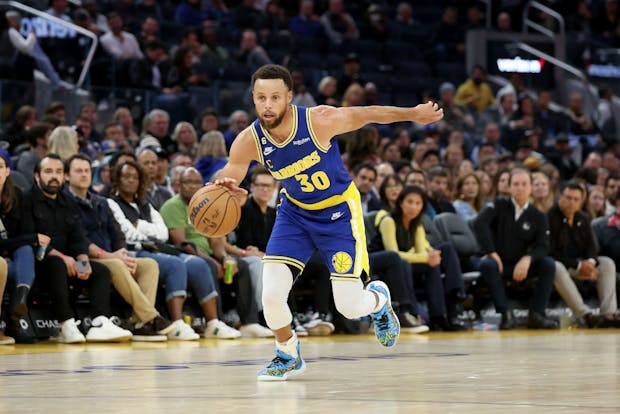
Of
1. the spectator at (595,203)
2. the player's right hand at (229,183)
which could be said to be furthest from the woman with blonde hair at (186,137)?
the player's right hand at (229,183)

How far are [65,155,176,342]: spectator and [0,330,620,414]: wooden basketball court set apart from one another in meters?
0.45

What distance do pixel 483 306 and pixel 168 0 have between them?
8.44 m

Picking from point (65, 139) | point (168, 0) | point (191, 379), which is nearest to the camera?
point (191, 379)

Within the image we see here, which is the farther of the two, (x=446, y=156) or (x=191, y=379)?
(x=446, y=156)

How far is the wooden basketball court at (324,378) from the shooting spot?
5.49 meters

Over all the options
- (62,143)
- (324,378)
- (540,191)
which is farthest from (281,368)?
(540,191)

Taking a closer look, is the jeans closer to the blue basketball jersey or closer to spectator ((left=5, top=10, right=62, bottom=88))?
the blue basketball jersey

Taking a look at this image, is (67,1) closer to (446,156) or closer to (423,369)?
(446,156)

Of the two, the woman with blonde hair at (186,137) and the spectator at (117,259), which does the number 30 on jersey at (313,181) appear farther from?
the woman with blonde hair at (186,137)

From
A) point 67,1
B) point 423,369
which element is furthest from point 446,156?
point 423,369

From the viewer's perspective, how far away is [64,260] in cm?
1036

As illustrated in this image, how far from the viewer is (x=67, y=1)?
16.6 m

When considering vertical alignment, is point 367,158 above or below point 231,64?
below

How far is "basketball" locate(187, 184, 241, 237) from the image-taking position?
22.6 ft
